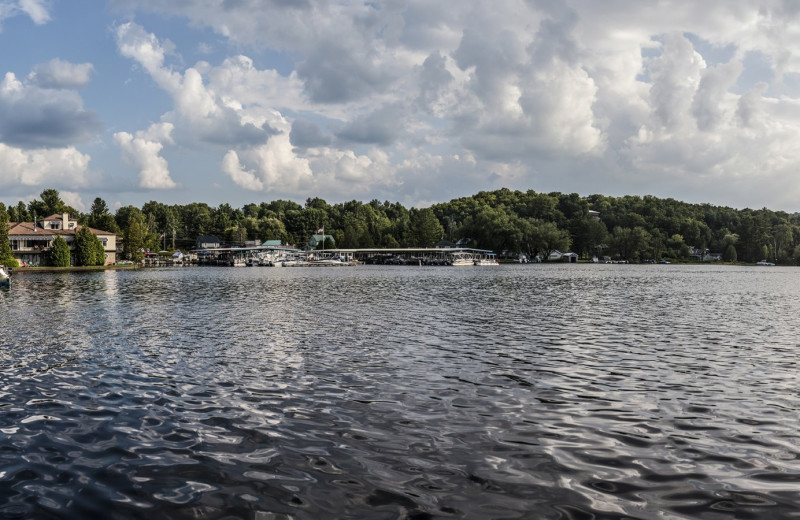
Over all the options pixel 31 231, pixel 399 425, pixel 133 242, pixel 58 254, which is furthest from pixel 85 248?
pixel 399 425

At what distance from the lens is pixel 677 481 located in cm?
926

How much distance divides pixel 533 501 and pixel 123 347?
19755mm

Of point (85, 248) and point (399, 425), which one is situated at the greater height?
point (85, 248)

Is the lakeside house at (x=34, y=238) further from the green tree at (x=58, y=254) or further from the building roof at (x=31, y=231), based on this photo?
the green tree at (x=58, y=254)

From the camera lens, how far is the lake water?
8617 millimetres

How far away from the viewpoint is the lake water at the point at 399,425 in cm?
862

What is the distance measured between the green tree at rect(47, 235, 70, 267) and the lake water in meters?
107

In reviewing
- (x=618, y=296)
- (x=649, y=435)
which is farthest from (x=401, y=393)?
(x=618, y=296)

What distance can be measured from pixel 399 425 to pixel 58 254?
129 metres

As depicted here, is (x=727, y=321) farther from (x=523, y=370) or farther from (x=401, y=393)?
(x=401, y=393)

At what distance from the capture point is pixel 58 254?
388 feet

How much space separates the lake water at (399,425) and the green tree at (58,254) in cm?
10660

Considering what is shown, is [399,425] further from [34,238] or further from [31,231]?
[31,231]

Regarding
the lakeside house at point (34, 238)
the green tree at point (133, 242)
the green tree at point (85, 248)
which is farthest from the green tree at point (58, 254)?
the green tree at point (133, 242)
